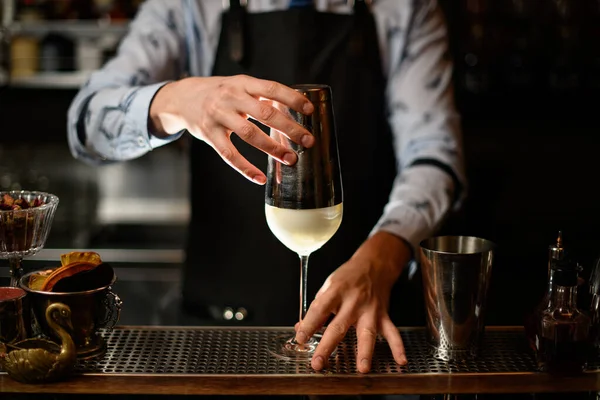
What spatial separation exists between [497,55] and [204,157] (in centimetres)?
169

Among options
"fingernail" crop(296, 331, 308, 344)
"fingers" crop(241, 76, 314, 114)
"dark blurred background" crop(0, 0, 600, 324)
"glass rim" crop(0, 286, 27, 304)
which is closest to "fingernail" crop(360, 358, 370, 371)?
"fingernail" crop(296, 331, 308, 344)

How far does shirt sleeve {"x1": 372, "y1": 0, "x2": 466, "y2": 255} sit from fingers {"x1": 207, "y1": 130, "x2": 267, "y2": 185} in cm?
40

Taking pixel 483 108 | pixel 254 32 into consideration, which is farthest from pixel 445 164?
pixel 483 108

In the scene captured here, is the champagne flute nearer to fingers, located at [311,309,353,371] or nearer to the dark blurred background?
fingers, located at [311,309,353,371]

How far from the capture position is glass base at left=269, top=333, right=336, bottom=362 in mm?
1106

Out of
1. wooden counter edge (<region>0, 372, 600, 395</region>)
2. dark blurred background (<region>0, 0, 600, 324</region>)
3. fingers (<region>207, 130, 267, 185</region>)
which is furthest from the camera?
dark blurred background (<region>0, 0, 600, 324</region>)

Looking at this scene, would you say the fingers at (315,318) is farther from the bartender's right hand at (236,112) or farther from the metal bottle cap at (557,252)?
the metal bottle cap at (557,252)

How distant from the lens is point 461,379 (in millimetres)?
1038

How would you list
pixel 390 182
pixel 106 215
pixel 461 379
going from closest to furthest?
pixel 461 379 < pixel 390 182 < pixel 106 215

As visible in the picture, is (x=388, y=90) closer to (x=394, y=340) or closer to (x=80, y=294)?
(x=394, y=340)

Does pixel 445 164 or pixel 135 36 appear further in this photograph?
pixel 135 36

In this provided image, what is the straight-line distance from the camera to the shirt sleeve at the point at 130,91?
1.46 metres

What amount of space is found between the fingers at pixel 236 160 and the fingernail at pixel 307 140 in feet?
0.32

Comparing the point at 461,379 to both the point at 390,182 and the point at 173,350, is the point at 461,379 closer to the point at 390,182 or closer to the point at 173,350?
the point at 173,350
